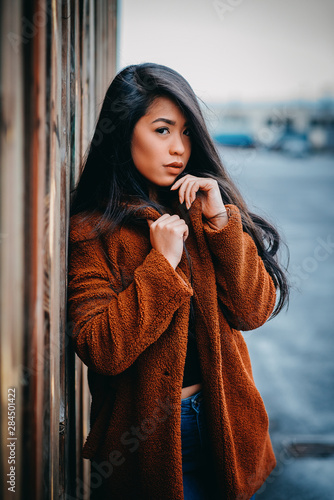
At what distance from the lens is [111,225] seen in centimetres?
151

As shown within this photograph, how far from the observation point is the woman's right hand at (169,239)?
1.43m

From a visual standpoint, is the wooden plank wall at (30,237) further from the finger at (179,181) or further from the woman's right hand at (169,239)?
the finger at (179,181)

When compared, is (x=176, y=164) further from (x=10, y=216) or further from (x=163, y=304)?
(x=10, y=216)

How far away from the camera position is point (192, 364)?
1.58 m

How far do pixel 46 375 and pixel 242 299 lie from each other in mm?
659

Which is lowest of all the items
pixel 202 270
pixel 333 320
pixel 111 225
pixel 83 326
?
pixel 333 320

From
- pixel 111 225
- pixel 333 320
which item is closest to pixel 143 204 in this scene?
pixel 111 225

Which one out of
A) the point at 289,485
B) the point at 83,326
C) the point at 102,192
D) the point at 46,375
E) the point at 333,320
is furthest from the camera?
the point at 333,320

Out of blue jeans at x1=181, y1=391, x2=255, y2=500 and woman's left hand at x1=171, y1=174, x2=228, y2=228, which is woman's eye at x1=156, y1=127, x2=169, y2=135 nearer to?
woman's left hand at x1=171, y1=174, x2=228, y2=228

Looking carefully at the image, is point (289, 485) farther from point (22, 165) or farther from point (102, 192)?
point (22, 165)

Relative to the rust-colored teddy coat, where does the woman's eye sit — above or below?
above

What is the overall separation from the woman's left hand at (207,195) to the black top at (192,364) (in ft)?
1.11

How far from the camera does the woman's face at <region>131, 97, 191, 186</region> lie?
5.21ft

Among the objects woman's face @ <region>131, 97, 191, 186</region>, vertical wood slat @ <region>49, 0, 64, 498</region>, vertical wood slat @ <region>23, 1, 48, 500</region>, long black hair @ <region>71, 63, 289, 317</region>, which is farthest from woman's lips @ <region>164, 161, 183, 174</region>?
vertical wood slat @ <region>23, 1, 48, 500</region>
